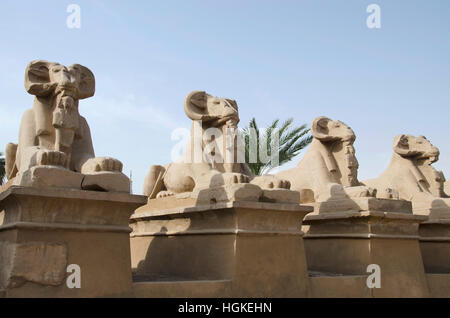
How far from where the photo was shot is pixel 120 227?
418cm

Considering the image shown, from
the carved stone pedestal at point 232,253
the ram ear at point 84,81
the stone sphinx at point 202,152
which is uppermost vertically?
the ram ear at point 84,81

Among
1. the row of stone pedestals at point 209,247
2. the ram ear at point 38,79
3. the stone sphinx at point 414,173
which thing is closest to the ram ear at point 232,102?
the row of stone pedestals at point 209,247

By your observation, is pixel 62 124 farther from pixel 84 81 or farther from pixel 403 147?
pixel 403 147

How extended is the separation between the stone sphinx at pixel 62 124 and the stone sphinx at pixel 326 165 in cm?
319

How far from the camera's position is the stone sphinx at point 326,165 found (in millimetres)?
6902

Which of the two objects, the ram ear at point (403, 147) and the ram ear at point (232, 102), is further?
the ram ear at point (403, 147)

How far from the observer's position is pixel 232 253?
4633 millimetres

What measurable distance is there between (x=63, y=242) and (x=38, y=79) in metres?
1.78

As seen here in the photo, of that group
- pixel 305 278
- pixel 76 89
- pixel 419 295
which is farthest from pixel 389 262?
pixel 76 89

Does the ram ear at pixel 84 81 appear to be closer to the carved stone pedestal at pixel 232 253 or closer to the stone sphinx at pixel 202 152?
the stone sphinx at pixel 202 152
